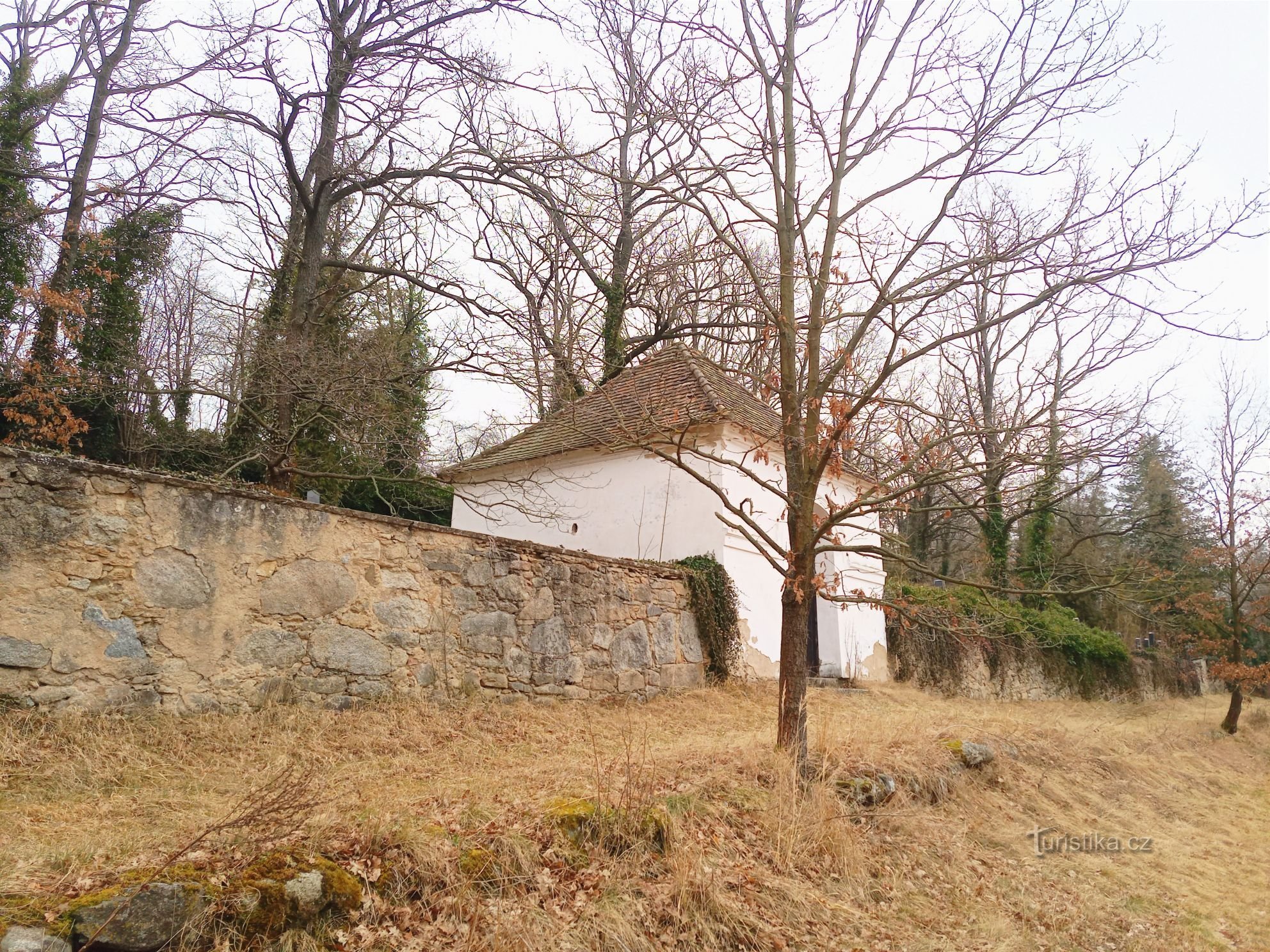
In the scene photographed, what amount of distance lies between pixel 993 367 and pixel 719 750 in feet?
61.4

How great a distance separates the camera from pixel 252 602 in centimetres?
620

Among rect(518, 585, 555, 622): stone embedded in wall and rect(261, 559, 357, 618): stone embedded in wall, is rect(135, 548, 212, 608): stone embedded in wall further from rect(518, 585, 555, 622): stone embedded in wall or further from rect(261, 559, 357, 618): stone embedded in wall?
rect(518, 585, 555, 622): stone embedded in wall

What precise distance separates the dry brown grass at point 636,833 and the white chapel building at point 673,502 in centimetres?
381

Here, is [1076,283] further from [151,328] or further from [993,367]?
[993,367]

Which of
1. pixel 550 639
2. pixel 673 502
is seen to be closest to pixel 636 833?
pixel 550 639

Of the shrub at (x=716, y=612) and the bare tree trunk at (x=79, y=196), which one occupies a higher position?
the bare tree trunk at (x=79, y=196)

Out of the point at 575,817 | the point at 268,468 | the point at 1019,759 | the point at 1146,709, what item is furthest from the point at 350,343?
the point at 1146,709

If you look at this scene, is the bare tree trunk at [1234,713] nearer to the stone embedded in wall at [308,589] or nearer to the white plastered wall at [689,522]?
the white plastered wall at [689,522]

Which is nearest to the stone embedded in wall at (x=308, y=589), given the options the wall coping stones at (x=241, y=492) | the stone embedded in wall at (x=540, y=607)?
the wall coping stones at (x=241, y=492)

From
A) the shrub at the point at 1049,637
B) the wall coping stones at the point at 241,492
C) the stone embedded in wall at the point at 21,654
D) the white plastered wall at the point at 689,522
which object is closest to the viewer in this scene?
the stone embedded in wall at the point at 21,654

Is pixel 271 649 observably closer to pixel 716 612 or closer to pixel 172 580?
pixel 172 580

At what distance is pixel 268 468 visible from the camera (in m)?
10.2

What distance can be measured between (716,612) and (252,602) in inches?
254
